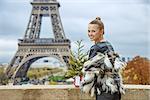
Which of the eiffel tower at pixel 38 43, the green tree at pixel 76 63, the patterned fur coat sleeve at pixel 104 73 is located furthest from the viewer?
the eiffel tower at pixel 38 43

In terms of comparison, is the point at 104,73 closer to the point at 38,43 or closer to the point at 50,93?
the point at 50,93

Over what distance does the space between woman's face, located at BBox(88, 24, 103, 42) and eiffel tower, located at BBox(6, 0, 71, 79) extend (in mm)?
14882

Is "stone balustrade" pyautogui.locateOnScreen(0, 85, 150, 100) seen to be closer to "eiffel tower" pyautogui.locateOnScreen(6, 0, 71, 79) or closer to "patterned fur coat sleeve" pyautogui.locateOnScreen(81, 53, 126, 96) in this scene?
"patterned fur coat sleeve" pyautogui.locateOnScreen(81, 53, 126, 96)

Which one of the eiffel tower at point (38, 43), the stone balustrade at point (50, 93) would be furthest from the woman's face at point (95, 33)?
the eiffel tower at point (38, 43)

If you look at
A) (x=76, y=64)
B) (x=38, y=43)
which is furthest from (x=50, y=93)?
(x=38, y=43)

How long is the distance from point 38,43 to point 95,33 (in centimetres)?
1712

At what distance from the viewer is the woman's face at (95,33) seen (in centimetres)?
152

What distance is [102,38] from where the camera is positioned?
5.04 feet

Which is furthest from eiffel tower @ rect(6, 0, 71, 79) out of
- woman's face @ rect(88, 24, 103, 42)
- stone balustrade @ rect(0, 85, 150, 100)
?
woman's face @ rect(88, 24, 103, 42)

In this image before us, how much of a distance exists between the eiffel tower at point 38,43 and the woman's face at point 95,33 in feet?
48.8

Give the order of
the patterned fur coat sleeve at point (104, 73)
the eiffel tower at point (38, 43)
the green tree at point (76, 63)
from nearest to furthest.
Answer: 1. the patterned fur coat sleeve at point (104, 73)
2. the green tree at point (76, 63)
3. the eiffel tower at point (38, 43)

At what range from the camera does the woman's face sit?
1.52 meters

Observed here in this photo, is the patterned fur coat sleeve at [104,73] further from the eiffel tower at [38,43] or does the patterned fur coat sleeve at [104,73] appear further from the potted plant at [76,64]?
the eiffel tower at [38,43]

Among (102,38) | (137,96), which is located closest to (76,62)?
(137,96)
